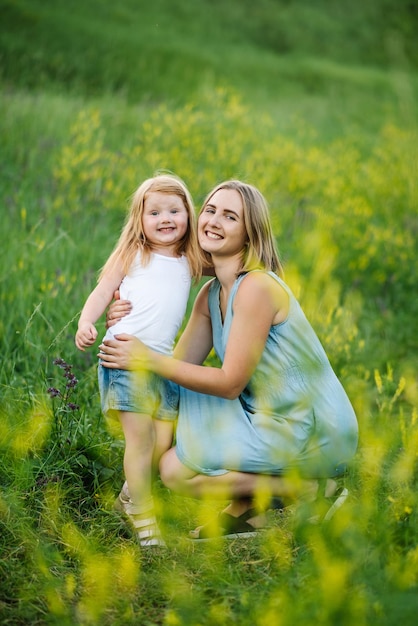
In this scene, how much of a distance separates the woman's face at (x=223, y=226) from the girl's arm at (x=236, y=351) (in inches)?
7.0

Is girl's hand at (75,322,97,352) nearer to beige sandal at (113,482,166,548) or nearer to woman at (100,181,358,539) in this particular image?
woman at (100,181,358,539)

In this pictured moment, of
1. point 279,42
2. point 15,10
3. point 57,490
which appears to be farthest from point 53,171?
point 279,42

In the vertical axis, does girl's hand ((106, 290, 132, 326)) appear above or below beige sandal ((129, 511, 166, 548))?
above

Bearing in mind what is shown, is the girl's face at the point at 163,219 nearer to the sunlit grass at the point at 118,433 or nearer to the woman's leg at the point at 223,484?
the sunlit grass at the point at 118,433

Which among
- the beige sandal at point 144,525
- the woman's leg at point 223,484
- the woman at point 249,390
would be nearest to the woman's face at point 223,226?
the woman at point 249,390

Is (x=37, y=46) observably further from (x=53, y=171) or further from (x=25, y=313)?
(x=25, y=313)

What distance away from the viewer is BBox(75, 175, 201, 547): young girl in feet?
9.07

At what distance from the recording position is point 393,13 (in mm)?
20844

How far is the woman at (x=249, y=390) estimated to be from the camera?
9.02 ft

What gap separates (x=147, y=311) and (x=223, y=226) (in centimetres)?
44

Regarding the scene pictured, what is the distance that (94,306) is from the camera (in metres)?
2.91

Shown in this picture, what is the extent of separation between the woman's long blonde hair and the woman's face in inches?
1.1

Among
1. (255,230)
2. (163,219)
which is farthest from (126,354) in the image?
(255,230)

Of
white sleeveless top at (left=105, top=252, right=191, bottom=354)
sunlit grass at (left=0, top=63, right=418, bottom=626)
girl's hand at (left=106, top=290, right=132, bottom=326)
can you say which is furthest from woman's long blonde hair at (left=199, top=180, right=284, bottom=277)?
girl's hand at (left=106, top=290, right=132, bottom=326)
